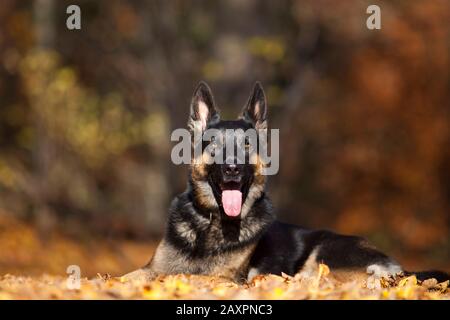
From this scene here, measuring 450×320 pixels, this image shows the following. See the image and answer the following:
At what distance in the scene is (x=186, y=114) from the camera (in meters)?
18.4

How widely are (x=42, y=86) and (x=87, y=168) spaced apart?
15.7 ft

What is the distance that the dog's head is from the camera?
8375 millimetres

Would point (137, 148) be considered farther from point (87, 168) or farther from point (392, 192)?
point (392, 192)

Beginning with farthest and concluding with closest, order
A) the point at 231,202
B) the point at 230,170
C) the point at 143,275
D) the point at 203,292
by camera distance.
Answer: the point at 231,202, the point at 143,275, the point at 230,170, the point at 203,292

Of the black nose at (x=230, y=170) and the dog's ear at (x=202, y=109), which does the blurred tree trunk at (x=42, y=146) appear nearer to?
the dog's ear at (x=202, y=109)

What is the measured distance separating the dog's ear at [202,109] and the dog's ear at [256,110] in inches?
15.1

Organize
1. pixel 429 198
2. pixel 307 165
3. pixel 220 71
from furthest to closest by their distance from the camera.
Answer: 1. pixel 307 165
2. pixel 429 198
3. pixel 220 71

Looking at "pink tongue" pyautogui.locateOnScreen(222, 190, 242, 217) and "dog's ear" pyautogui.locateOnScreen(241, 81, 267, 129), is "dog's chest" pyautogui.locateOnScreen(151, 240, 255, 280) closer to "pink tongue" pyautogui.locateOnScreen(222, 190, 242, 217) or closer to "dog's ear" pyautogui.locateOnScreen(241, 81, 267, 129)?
"pink tongue" pyautogui.locateOnScreen(222, 190, 242, 217)

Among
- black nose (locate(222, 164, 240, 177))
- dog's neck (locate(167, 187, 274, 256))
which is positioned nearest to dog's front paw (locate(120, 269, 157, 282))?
dog's neck (locate(167, 187, 274, 256))

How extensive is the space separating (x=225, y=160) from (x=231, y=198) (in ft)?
1.56

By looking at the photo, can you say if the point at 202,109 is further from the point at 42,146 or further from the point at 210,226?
the point at 42,146

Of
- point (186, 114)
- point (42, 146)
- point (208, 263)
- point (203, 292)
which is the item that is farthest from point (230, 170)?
point (42, 146)

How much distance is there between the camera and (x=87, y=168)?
22.1 meters
